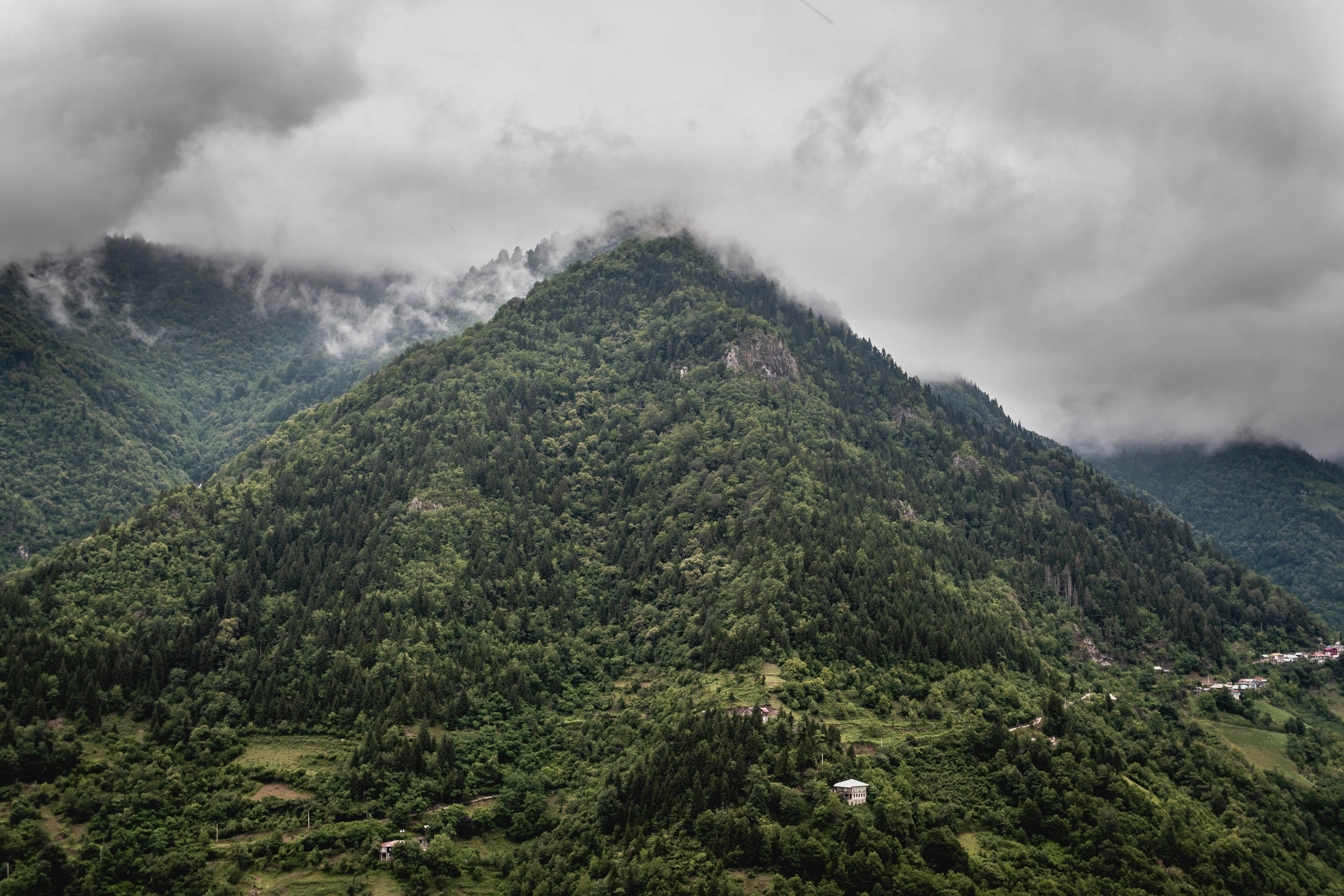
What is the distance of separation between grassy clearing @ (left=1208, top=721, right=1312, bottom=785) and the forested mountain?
1.12m

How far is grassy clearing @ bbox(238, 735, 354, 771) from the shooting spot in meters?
135

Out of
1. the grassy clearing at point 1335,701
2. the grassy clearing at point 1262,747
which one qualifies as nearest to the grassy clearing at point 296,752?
the grassy clearing at point 1262,747

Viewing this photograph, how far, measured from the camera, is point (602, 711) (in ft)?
506

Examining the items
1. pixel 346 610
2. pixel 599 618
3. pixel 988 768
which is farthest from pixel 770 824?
pixel 346 610

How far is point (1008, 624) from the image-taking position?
6634 inches

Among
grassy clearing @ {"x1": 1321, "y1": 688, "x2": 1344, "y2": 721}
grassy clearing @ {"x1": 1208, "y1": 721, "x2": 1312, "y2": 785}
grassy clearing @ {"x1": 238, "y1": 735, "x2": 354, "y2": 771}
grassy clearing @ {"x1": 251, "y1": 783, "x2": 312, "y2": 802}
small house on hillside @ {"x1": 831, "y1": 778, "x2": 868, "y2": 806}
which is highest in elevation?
grassy clearing @ {"x1": 1321, "y1": 688, "x2": 1344, "y2": 721}

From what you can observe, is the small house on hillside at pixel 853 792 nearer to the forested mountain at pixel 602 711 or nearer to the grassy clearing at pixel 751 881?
the forested mountain at pixel 602 711

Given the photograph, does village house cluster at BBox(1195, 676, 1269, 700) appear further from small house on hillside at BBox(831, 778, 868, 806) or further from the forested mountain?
small house on hillside at BBox(831, 778, 868, 806)

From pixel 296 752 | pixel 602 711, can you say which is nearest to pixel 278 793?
pixel 296 752

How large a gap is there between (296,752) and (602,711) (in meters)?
48.5

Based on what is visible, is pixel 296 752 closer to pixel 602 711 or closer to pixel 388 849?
pixel 388 849

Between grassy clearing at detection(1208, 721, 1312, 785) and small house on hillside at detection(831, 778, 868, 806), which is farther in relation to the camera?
grassy clearing at detection(1208, 721, 1312, 785)

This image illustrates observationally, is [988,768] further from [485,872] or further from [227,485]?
[227,485]

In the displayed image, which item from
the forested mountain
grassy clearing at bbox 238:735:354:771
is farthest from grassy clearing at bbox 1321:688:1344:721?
grassy clearing at bbox 238:735:354:771
